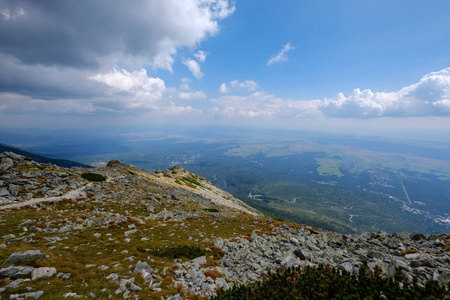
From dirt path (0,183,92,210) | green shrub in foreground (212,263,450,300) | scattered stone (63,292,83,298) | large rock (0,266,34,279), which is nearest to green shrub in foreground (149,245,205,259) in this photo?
scattered stone (63,292,83,298)

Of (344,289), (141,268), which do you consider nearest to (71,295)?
Answer: (141,268)

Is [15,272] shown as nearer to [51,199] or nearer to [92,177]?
[51,199]

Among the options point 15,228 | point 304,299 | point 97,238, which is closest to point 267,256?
point 304,299

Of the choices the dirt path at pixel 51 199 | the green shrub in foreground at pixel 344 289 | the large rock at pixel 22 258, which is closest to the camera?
the green shrub in foreground at pixel 344 289

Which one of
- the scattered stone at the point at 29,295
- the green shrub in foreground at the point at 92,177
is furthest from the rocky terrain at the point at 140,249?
the green shrub in foreground at the point at 92,177

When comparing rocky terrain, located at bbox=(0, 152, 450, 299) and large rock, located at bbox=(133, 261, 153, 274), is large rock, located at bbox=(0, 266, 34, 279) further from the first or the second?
large rock, located at bbox=(133, 261, 153, 274)

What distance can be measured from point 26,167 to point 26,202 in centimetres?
1493

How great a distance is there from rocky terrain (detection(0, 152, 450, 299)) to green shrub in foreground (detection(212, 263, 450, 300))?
11.8 ft

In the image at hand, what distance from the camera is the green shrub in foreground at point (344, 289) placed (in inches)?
296

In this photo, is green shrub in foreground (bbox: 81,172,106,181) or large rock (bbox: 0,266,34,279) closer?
large rock (bbox: 0,266,34,279)

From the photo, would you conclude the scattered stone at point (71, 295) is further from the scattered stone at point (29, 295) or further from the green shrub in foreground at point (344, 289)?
the green shrub in foreground at point (344, 289)

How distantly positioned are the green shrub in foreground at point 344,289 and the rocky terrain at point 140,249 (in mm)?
3603

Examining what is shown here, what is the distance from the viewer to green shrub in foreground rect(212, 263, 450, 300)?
7514 mm

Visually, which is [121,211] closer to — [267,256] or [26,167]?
[267,256]
